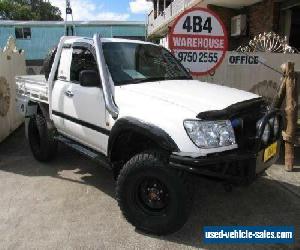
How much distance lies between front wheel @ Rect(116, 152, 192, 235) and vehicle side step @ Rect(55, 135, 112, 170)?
0.60 m

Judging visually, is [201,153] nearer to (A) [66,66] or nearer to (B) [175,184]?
(B) [175,184]

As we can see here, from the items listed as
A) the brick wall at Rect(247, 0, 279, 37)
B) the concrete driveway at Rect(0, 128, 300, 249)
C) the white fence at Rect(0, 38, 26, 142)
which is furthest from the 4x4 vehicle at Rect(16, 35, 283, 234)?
the brick wall at Rect(247, 0, 279, 37)

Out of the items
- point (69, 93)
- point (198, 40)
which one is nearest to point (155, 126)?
point (69, 93)

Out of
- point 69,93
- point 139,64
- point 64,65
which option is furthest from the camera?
point 64,65

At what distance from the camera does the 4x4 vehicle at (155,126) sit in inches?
135

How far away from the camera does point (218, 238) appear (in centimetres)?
382

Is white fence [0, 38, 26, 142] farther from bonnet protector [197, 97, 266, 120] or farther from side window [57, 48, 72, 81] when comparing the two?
bonnet protector [197, 97, 266, 120]

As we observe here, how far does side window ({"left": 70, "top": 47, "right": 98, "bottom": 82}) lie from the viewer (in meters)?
4.75

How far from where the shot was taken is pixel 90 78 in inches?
171

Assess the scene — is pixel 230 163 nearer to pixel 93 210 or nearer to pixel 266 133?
pixel 266 133

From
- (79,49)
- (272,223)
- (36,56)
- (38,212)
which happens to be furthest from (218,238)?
(36,56)

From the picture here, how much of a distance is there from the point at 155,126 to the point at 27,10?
5587 centimetres

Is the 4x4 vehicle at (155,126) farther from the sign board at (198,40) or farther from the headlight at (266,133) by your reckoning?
the sign board at (198,40)

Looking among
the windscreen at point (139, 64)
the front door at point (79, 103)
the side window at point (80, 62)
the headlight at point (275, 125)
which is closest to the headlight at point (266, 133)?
the headlight at point (275, 125)
